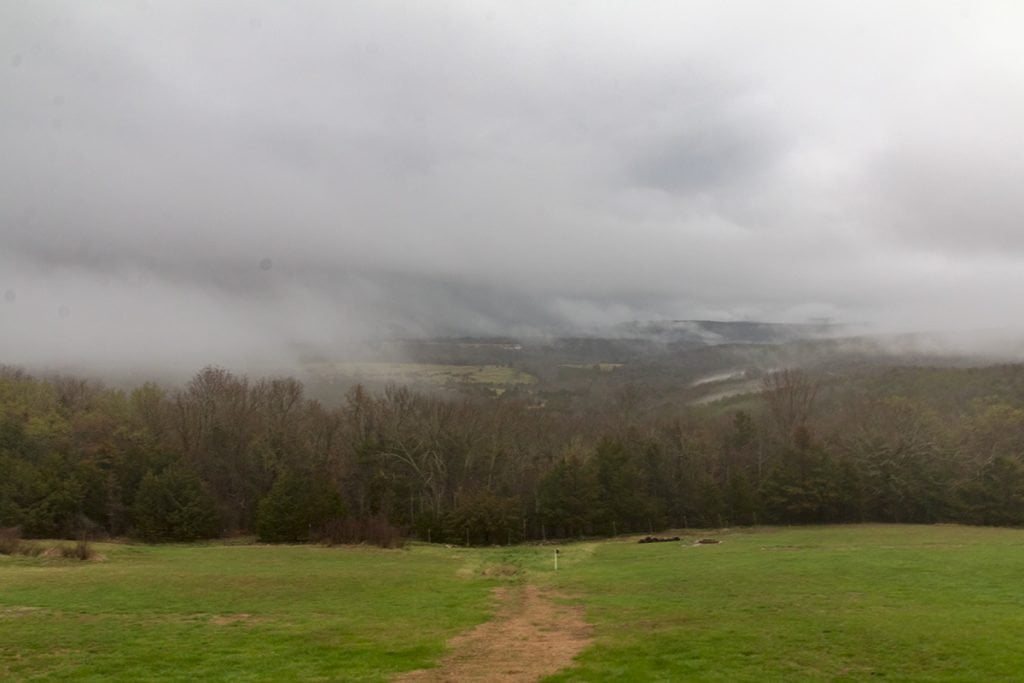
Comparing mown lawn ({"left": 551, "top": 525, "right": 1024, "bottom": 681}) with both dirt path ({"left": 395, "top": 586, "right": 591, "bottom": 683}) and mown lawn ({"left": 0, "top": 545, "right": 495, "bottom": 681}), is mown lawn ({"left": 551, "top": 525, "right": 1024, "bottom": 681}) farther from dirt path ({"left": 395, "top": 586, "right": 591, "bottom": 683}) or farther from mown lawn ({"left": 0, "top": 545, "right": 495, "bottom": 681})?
mown lawn ({"left": 0, "top": 545, "right": 495, "bottom": 681})

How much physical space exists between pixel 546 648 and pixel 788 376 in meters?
94.7

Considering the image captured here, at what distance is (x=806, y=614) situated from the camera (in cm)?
2098

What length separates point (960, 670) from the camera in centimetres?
1443

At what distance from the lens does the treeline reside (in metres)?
58.8

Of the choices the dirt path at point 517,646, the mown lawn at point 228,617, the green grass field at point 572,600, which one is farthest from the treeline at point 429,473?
the dirt path at point 517,646

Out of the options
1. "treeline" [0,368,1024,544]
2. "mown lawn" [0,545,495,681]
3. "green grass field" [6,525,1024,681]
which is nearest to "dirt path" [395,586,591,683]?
"green grass field" [6,525,1024,681]

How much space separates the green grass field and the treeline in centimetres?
2126

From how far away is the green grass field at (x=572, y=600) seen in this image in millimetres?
15406

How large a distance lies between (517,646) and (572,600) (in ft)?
27.3

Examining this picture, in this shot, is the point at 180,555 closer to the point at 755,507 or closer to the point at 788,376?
the point at 755,507

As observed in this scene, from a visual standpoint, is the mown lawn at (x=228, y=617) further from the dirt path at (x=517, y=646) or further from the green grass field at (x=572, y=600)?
the dirt path at (x=517, y=646)

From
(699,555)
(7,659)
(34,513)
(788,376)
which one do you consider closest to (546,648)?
(7,659)

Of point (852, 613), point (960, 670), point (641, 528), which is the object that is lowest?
point (641, 528)

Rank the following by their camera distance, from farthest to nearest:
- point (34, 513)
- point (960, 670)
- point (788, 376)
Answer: point (788, 376) → point (34, 513) → point (960, 670)
